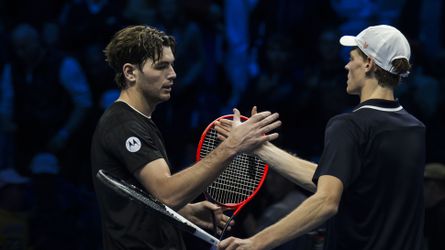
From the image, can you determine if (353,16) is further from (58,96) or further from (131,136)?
(131,136)

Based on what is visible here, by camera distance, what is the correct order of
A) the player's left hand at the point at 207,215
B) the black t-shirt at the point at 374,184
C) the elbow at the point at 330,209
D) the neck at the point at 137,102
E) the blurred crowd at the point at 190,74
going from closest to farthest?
1. the elbow at the point at 330,209
2. the black t-shirt at the point at 374,184
3. the neck at the point at 137,102
4. the player's left hand at the point at 207,215
5. the blurred crowd at the point at 190,74

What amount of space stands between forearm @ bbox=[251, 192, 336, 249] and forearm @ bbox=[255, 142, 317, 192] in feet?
2.11

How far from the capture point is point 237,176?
5.65 m

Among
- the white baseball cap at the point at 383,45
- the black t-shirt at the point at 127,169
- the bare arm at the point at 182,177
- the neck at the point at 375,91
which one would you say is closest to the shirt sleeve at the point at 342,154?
the neck at the point at 375,91

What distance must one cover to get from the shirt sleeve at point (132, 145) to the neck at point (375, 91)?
105 cm

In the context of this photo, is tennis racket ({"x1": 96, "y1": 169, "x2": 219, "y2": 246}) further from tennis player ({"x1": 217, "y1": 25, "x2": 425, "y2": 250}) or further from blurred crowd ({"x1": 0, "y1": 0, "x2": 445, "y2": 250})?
blurred crowd ({"x1": 0, "y1": 0, "x2": 445, "y2": 250})

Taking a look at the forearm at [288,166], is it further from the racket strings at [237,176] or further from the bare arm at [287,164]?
the racket strings at [237,176]

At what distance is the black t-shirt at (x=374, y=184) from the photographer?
189 inches

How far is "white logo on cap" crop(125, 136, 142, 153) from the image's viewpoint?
503 centimetres

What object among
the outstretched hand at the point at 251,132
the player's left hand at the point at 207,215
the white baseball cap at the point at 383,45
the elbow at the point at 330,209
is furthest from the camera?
the player's left hand at the point at 207,215

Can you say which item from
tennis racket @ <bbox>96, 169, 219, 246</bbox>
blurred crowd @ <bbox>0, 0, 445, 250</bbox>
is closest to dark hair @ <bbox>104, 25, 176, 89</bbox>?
tennis racket @ <bbox>96, 169, 219, 246</bbox>

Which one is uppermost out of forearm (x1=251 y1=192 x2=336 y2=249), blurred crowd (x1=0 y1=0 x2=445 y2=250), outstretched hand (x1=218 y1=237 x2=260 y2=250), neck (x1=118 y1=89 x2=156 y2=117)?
neck (x1=118 y1=89 x2=156 y2=117)

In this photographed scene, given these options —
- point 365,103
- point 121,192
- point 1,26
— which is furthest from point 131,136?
point 1,26

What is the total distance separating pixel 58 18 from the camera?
1024 cm
